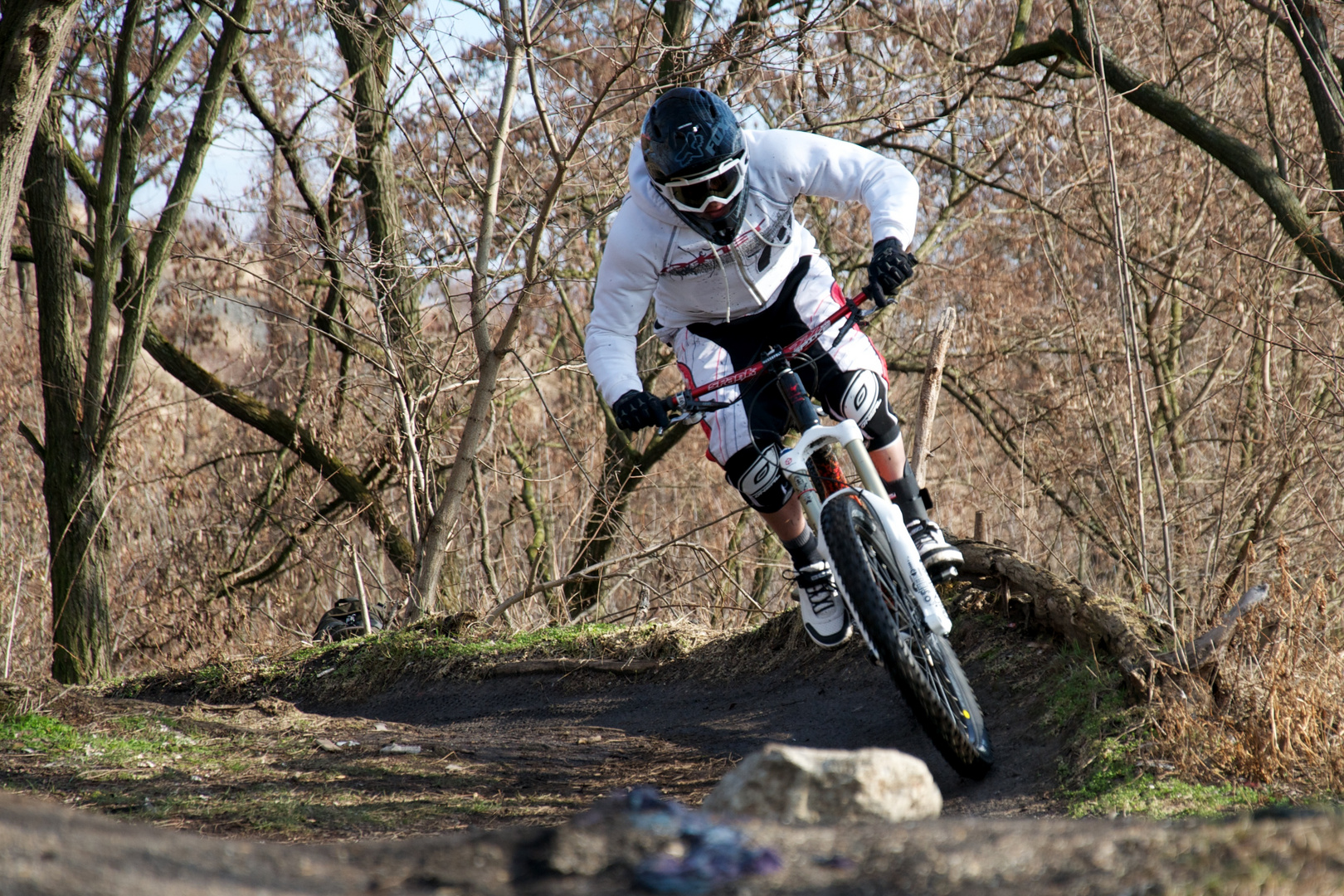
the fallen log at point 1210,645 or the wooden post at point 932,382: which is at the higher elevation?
the wooden post at point 932,382

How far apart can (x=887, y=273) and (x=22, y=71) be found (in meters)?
3.61

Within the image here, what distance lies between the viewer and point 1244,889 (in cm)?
186

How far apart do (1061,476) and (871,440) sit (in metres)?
6.80

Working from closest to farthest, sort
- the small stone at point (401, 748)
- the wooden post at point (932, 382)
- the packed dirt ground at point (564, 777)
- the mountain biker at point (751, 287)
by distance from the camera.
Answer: the packed dirt ground at point (564, 777)
the mountain biker at point (751, 287)
the small stone at point (401, 748)
the wooden post at point (932, 382)

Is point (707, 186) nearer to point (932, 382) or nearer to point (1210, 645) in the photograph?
point (1210, 645)

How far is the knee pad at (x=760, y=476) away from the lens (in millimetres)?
4211

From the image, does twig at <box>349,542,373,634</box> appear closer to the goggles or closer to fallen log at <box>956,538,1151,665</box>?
fallen log at <box>956,538,1151,665</box>

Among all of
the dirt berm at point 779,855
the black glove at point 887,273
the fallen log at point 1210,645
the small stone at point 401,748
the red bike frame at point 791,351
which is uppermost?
the black glove at point 887,273

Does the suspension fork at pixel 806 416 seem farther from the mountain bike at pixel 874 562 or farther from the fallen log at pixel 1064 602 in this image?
the fallen log at pixel 1064 602

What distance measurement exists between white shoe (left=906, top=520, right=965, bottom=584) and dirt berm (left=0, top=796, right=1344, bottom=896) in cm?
193

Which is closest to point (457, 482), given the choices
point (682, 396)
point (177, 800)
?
point (177, 800)

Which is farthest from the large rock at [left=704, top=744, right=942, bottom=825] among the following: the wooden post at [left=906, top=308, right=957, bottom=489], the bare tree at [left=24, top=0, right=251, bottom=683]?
the bare tree at [left=24, top=0, right=251, bottom=683]

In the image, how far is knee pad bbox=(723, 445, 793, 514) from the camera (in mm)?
4211

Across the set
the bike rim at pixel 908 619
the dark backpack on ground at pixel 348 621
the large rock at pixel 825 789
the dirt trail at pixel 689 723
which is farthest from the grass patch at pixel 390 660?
the large rock at pixel 825 789
